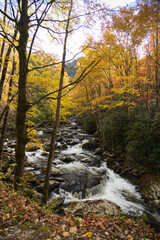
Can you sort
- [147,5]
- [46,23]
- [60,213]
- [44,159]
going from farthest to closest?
1. [44,159]
2. [147,5]
3. [60,213]
4. [46,23]

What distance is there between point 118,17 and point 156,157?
11.0 meters

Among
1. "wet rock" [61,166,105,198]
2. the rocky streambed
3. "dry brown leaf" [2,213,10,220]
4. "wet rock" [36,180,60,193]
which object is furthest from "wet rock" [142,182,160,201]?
"dry brown leaf" [2,213,10,220]

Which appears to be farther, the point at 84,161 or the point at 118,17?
the point at 84,161

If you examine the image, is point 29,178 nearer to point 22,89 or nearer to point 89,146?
point 22,89

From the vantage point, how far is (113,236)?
2916mm

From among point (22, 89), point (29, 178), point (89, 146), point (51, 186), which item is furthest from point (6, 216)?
point (89, 146)

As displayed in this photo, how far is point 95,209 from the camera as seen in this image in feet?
16.5

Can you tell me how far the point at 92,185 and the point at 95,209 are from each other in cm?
272

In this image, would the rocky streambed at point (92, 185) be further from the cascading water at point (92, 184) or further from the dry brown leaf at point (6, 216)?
the dry brown leaf at point (6, 216)

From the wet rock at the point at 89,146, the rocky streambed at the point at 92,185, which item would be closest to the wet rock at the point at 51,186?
the rocky streambed at the point at 92,185

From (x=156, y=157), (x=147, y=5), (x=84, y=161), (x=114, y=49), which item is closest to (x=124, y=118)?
(x=156, y=157)

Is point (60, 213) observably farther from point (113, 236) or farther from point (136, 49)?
point (136, 49)

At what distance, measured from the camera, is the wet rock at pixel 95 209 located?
4832mm

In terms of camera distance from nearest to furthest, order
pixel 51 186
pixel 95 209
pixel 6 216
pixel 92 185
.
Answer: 1. pixel 6 216
2. pixel 95 209
3. pixel 51 186
4. pixel 92 185
